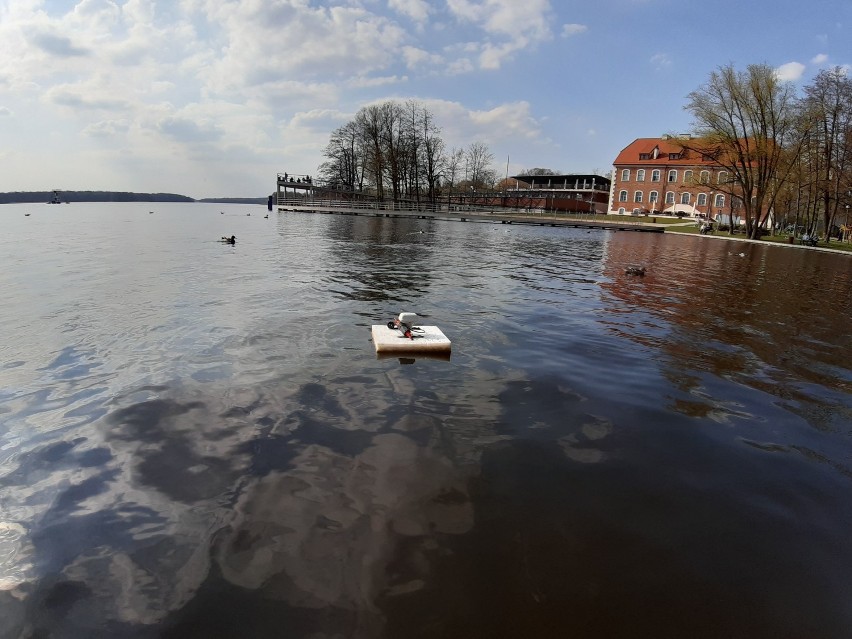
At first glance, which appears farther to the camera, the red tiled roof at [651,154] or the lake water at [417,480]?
the red tiled roof at [651,154]

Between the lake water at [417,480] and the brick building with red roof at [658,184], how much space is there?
8876 cm

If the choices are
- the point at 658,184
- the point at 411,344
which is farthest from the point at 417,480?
the point at 658,184

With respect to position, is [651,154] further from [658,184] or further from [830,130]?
[830,130]

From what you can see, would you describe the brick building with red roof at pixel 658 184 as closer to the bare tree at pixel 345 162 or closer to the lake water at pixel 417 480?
the bare tree at pixel 345 162

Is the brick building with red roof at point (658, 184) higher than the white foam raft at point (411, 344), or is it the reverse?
the brick building with red roof at point (658, 184)

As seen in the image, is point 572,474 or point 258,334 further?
point 258,334

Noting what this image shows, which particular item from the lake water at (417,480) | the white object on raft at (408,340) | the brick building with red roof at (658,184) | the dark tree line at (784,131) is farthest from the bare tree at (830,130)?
the white object on raft at (408,340)

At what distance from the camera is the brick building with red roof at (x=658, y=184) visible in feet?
288

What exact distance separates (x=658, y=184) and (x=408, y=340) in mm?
98945

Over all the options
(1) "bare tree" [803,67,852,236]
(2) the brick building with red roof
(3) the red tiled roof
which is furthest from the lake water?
(3) the red tiled roof

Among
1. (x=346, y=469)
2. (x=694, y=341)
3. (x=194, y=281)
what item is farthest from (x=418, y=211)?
(x=346, y=469)

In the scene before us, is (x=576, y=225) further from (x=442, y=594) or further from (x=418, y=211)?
(x=442, y=594)

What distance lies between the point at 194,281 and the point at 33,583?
14.2 meters

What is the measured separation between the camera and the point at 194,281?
54.7 feet
